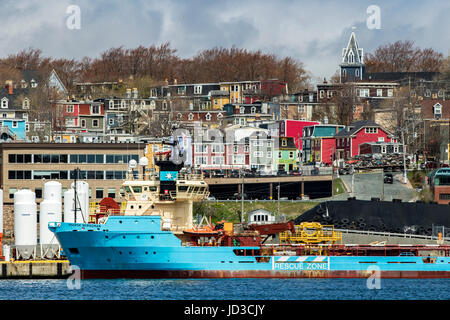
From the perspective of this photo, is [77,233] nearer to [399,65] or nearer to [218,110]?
[218,110]

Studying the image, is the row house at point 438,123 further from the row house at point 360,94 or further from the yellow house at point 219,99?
the yellow house at point 219,99

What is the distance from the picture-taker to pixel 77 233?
50250 mm

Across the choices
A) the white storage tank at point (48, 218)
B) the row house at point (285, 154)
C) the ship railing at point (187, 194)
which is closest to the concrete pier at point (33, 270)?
the white storage tank at point (48, 218)

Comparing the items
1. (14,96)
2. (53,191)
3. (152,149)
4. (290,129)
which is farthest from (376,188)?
(14,96)

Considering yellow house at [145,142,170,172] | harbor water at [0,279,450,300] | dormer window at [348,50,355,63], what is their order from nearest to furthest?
harbor water at [0,279,450,300], yellow house at [145,142,170,172], dormer window at [348,50,355,63]

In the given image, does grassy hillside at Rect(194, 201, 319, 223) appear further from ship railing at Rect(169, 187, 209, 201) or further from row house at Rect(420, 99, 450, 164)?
row house at Rect(420, 99, 450, 164)

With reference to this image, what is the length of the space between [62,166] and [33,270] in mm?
26412

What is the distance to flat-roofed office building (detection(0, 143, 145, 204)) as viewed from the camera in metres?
77.6

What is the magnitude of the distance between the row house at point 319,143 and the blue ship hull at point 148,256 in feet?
207

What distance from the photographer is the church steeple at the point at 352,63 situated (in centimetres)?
15775

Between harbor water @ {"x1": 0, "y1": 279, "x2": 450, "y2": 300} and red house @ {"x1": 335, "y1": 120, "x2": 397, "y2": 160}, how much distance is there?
60.3 meters

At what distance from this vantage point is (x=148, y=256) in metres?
50.9

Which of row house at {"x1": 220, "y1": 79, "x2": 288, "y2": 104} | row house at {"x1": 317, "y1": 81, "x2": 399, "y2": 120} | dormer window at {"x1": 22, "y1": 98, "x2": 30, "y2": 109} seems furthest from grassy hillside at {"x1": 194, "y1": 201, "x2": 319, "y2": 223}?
row house at {"x1": 220, "y1": 79, "x2": 288, "y2": 104}

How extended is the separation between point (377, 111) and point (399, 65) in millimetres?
48090
